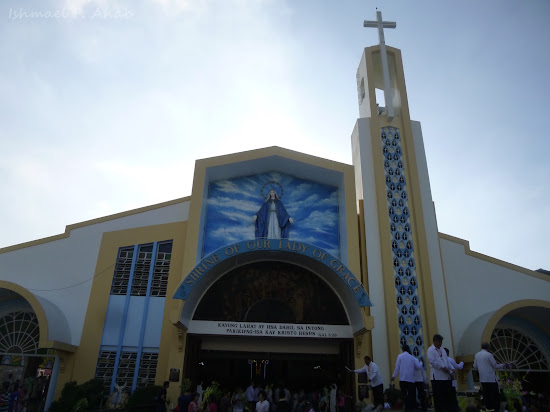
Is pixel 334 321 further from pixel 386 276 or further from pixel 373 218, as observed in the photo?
pixel 373 218

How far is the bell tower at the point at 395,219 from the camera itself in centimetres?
1477

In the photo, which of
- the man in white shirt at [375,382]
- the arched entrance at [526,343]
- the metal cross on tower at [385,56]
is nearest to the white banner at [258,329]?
the man in white shirt at [375,382]

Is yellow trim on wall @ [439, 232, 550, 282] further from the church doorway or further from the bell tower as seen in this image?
the church doorway

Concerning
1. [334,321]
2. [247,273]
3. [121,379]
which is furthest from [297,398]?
[121,379]

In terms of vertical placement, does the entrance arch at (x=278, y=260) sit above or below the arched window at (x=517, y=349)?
above

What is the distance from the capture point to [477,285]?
53.3 ft

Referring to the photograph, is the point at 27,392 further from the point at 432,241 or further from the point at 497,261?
the point at 497,261

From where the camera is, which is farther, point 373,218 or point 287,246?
point 373,218

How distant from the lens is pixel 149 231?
1575 cm

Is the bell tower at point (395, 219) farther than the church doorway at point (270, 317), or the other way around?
the bell tower at point (395, 219)

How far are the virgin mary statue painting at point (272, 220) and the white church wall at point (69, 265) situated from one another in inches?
111

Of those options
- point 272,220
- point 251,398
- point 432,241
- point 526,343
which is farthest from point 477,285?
point 251,398

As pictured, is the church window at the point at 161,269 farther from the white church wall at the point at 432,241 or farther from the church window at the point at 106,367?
the white church wall at the point at 432,241

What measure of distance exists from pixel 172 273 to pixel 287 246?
166 inches
